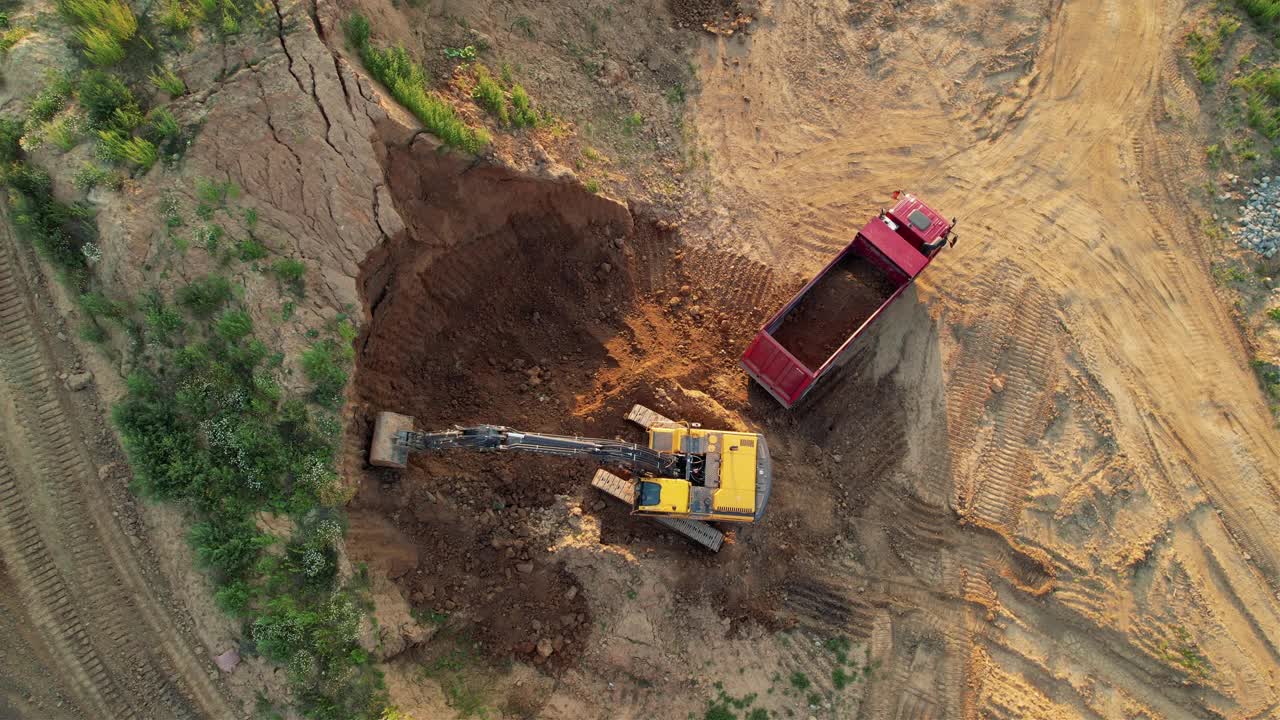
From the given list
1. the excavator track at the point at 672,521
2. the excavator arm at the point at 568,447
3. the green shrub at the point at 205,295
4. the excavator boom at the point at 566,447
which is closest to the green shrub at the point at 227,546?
the excavator arm at the point at 568,447

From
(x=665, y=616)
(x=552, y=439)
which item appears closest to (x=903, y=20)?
(x=552, y=439)

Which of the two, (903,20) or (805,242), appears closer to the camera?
(805,242)

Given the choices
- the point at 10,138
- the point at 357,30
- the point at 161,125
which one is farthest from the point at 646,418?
the point at 10,138

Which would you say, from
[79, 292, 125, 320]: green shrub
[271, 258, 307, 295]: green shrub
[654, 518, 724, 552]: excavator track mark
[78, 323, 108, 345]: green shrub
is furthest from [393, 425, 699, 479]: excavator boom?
[78, 323, 108, 345]: green shrub

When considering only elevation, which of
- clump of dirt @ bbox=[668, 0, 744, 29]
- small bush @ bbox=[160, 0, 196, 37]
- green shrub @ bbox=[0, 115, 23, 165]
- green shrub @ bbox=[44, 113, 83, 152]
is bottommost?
green shrub @ bbox=[0, 115, 23, 165]

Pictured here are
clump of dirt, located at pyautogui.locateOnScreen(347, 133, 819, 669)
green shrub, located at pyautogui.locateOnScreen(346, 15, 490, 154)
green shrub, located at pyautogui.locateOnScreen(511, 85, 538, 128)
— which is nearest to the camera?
green shrub, located at pyautogui.locateOnScreen(346, 15, 490, 154)

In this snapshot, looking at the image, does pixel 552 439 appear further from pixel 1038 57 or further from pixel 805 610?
pixel 1038 57

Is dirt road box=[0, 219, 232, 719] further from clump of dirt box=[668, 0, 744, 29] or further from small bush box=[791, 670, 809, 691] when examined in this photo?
clump of dirt box=[668, 0, 744, 29]

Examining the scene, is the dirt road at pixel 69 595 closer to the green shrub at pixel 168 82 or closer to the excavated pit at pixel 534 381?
the excavated pit at pixel 534 381
